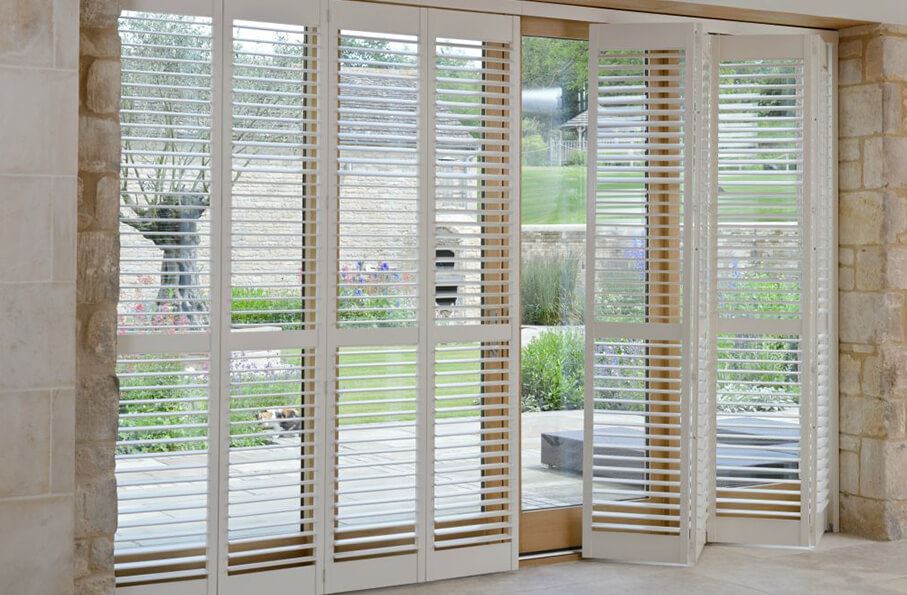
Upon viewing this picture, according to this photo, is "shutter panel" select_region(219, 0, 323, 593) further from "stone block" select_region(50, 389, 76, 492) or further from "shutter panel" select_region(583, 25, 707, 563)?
"shutter panel" select_region(583, 25, 707, 563)

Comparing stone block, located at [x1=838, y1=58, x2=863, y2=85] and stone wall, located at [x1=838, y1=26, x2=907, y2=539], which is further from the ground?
stone block, located at [x1=838, y1=58, x2=863, y2=85]

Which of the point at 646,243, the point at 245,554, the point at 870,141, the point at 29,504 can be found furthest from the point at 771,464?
the point at 29,504

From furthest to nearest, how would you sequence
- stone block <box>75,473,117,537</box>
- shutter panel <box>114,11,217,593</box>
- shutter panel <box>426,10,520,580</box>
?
1. shutter panel <box>426,10,520,580</box>
2. shutter panel <box>114,11,217,593</box>
3. stone block <box>75,473,117,537</box>

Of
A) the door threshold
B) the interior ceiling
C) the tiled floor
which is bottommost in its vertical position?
the tiled floor

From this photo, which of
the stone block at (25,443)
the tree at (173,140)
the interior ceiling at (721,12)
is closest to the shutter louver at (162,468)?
the tree at (173,140)

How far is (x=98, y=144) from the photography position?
12.0 feet

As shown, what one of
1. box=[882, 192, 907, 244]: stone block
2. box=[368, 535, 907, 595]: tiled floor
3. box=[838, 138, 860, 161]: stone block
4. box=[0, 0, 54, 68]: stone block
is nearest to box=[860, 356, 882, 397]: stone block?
box=[882, 192, 907, 244]: stone block

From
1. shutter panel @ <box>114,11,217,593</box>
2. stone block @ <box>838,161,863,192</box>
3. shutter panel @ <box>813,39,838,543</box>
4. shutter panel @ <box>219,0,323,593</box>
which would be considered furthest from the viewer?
stone block @ <box>838,161,863,192</box>

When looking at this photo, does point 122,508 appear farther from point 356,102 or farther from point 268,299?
point 356,102

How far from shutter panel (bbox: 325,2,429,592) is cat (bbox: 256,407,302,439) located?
151 millimetres

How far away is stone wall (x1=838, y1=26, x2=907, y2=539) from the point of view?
5.45m

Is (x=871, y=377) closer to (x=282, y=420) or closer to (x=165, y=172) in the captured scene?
(x=282, y=420)

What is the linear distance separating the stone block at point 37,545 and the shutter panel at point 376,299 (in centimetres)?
125

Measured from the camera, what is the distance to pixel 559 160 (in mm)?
5137
